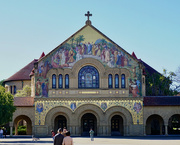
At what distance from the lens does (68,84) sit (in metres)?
44.3

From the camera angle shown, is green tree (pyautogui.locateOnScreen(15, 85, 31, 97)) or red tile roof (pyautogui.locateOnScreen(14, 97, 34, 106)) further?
green tree (pyautogui.locateOnScreen(15, 85, 31, 97))

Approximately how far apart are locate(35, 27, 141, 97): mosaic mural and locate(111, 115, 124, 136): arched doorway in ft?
15.4

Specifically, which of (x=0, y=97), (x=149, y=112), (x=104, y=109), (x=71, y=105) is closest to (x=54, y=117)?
(x=71, y=105)

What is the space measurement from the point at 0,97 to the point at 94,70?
1250 cm

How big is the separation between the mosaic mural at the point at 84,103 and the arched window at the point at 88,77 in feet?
6.59

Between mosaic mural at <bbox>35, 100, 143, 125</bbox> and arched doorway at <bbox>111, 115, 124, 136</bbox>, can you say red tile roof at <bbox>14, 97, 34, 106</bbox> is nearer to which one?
mosaic mural at <bbox>35, 100, 143, 125</bbox>

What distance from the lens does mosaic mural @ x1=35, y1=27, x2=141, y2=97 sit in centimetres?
4450

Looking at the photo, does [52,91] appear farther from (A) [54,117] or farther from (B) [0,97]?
(B) [0,97]

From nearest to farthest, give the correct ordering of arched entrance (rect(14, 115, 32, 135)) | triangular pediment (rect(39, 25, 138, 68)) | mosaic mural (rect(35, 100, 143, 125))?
mosaic mural (rect(35, 100, 143, 125)) → triangular pediment (rect(39, 25, 138, 68)) → arched entrance (rect(14, 115, 32, 135))

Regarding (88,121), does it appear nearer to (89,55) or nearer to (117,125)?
(117,125)

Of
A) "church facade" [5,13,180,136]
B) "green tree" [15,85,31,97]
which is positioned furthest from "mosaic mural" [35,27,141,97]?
"green tree" [15,85,31,97]

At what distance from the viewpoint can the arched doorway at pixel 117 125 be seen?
150 ft

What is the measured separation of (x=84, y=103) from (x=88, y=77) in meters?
3.26

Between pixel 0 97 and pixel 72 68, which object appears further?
pixel 72 68
